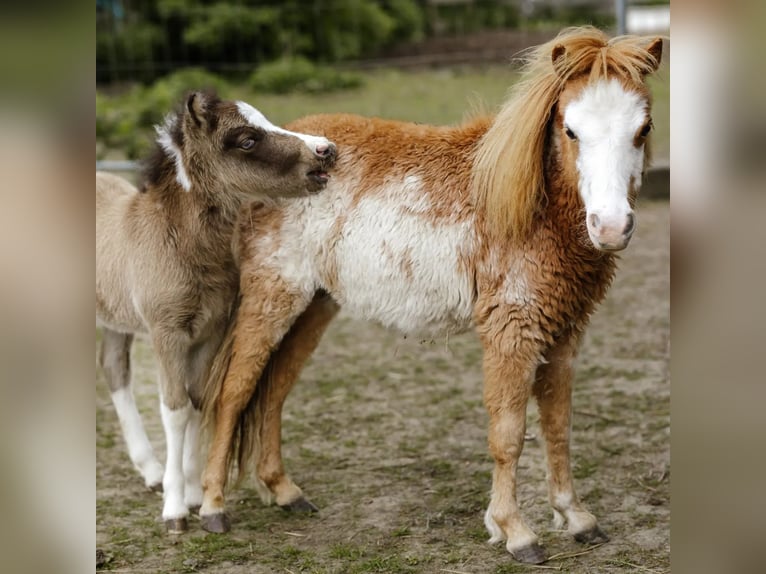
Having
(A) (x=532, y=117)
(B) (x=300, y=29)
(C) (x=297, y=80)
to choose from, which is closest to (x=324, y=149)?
(A) (x=532, y=117)

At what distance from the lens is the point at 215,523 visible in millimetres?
4266

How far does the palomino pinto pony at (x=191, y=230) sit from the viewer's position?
13.4 feet

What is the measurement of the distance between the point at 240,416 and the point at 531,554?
4.98ft

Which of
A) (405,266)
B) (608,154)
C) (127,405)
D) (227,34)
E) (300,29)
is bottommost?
(127,405)

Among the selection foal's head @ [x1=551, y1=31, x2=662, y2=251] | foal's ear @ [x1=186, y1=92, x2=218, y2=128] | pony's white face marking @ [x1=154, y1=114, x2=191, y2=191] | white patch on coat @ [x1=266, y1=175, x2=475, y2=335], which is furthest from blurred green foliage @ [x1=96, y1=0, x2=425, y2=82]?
foal's head @ [x1=551, y1=31, x2=662, y2=251]

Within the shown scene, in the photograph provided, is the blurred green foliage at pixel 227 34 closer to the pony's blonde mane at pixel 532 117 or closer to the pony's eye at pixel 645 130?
the pony's blonde mane at pixel 532 117

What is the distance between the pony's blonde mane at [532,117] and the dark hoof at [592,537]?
4.50ft

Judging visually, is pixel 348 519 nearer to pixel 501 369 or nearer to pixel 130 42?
pixel 501 369

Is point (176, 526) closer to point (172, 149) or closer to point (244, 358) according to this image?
point (244, 358)

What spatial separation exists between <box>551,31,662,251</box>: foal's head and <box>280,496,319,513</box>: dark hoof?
6.57 ft

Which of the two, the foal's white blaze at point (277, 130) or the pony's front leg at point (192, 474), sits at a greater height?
the foal's white blaze at point (277, 130)

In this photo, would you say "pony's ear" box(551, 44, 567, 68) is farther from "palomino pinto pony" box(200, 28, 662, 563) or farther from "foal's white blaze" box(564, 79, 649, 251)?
"foal's white blaze" box(564, 79, 649, 251)

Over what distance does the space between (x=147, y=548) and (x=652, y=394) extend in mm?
3206

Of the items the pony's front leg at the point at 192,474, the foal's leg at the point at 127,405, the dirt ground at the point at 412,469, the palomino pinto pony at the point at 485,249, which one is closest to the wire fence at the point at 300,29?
the dirt ground at the point at 412,469
